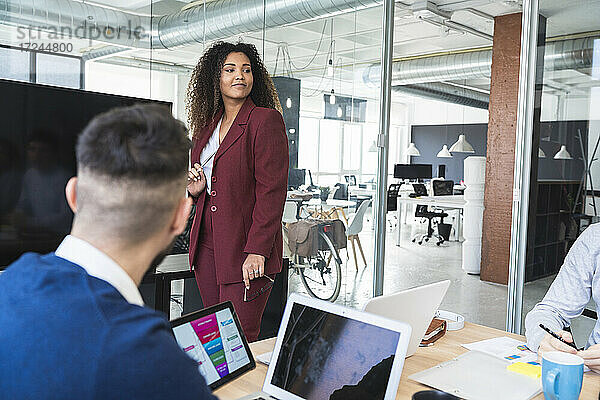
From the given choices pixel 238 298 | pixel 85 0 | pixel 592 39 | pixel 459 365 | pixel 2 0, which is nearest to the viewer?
pixel 459 365

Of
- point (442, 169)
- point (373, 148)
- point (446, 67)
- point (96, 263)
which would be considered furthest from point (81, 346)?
point (442, 169)

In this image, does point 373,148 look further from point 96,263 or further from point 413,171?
point 413,171

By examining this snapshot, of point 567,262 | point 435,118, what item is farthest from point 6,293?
point 435,118

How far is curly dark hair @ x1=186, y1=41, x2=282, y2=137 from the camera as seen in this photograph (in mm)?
2590

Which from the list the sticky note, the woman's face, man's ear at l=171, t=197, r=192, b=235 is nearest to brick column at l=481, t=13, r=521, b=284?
the woman's face

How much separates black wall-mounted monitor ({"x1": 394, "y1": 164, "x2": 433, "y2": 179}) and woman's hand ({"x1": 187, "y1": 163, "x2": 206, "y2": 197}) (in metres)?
11.7

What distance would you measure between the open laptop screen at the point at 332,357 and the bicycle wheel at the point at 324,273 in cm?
285

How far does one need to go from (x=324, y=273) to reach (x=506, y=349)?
104 inches

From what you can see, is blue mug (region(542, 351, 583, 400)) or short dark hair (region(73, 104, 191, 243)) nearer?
short dark hair (region(73, 104, 191, 243))

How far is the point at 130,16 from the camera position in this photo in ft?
10.6

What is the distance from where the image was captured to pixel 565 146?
3820mm

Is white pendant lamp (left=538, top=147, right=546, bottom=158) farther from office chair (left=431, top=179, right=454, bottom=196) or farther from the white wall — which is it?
the white wall

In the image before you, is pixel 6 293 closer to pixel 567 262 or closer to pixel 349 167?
pixel 567 262

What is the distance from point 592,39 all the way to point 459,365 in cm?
283
